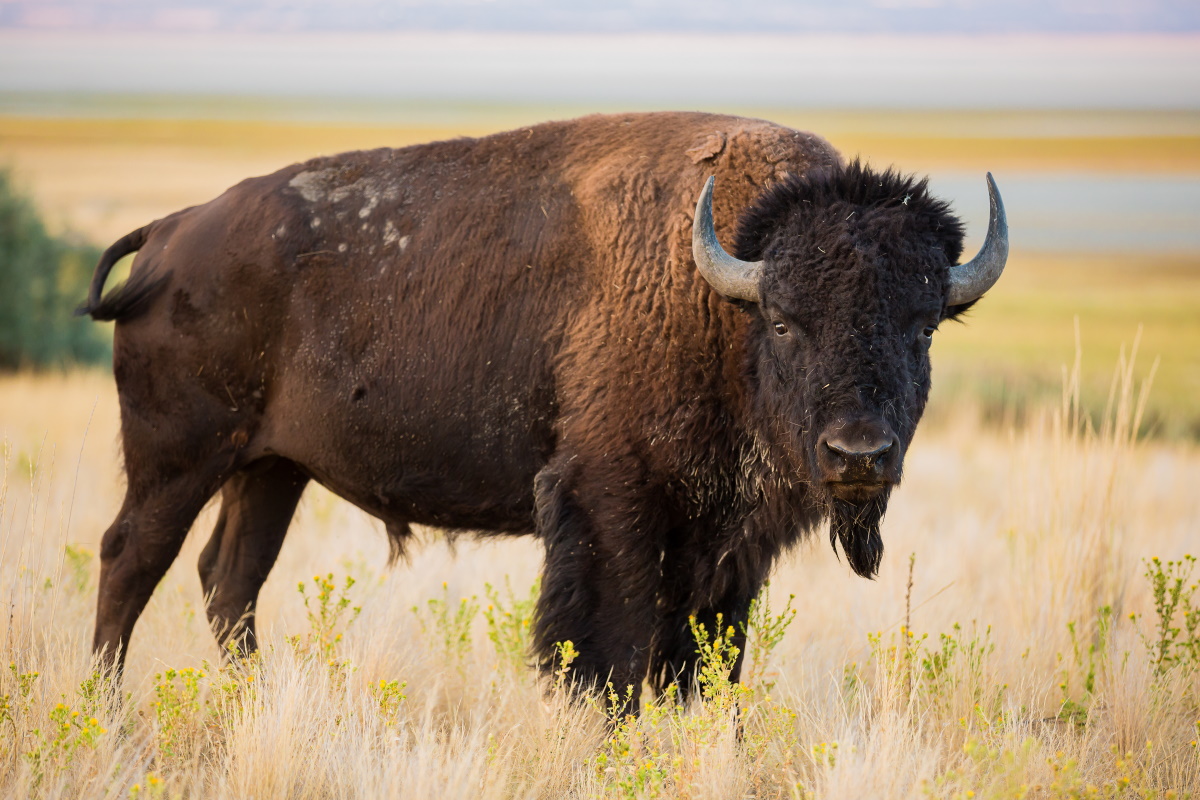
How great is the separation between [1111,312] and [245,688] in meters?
46.4

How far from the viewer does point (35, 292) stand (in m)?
17.0

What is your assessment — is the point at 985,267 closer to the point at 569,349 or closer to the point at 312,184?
the point at 569,349

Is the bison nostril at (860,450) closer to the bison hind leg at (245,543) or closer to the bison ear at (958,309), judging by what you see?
the bison ear at (958,309)

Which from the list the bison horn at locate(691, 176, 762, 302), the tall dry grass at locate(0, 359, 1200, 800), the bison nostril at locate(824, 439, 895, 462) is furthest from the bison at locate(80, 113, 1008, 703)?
the tall dry grass at locate(0, 359, 1200, 800)

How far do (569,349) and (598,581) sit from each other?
100cm

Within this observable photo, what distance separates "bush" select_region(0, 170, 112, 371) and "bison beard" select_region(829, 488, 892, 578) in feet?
50.5

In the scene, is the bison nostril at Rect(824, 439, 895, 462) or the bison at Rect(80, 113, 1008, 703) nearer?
the bison nostril at Rect(824, 439, 895, 462)

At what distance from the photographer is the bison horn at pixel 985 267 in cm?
431

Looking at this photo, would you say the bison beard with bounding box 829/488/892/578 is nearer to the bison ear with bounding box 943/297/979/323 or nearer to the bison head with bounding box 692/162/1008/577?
the bison head with bounding box 692/162/1008/577

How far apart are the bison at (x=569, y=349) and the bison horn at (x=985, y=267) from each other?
0.6 inches

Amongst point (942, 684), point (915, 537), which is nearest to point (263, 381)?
point (942, 684)

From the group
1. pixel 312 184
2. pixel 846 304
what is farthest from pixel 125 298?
pixel 846 304

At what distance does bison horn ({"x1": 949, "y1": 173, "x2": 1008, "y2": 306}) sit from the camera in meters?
4.31

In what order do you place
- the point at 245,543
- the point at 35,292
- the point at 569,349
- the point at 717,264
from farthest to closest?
the point at 35,292
the point at 245,543
the point at 569,349
the point at 717,264
